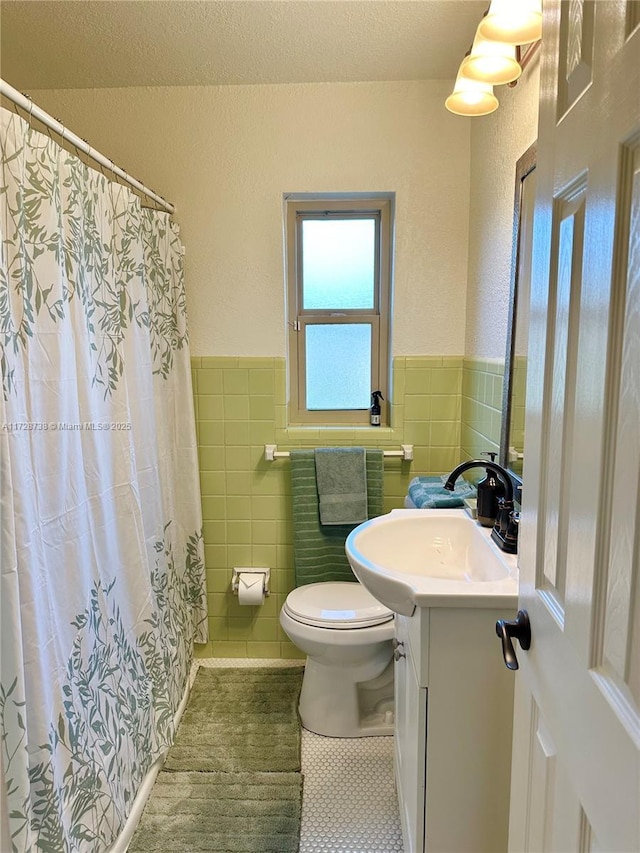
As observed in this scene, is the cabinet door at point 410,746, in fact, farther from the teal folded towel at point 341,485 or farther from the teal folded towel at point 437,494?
the teal folded towel at point 341,485

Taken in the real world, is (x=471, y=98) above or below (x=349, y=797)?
above

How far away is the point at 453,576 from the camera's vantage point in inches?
58.1

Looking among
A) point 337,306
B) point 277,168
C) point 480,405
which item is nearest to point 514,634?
point 480,405

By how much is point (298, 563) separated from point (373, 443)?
23.8 inches

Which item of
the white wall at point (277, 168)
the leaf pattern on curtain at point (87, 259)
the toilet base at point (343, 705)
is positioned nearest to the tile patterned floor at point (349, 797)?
the toilet base at point (343, 705)

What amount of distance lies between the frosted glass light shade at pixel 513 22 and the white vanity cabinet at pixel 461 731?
4.25 feet

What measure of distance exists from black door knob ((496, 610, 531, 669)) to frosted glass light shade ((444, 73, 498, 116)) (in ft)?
4.57

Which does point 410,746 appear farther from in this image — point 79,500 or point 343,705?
point 79,500

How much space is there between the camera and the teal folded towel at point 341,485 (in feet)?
7.11

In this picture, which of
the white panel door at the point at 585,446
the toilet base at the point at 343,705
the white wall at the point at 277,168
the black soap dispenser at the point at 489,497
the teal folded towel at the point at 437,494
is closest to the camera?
the white panel door at the point at 585,446

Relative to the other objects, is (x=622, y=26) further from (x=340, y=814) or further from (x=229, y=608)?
(x=229, y=608)

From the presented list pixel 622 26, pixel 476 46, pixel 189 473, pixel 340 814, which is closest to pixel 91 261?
pixel 189 473

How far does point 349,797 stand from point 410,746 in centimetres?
55

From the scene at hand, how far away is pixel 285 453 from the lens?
2240mm
